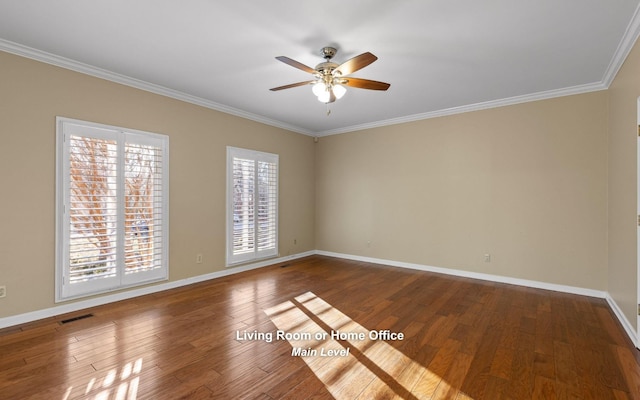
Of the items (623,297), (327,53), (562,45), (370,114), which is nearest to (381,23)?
(327,53)

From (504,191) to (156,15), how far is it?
192 inches

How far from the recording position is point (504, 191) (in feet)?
14.9

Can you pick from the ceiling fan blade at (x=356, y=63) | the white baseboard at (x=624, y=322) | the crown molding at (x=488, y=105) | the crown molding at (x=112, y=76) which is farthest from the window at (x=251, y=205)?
the white baseboard at (x=624, y=322)

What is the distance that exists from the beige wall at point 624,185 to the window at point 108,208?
5.29m

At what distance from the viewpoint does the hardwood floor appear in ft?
6.66

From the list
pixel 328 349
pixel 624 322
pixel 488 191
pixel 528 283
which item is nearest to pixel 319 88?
pixel 328 349

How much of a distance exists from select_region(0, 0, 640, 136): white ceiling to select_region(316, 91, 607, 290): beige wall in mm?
580

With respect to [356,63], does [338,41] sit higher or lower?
higher

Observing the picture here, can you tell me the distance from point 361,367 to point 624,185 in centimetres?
328

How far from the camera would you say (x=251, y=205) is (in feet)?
17.5

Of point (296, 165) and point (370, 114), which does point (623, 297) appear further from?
point (296, 165)

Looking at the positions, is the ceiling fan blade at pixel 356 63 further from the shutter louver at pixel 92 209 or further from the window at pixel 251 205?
the shutter louver at pixel 92 209

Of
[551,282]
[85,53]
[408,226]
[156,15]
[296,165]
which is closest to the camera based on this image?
[156,15]

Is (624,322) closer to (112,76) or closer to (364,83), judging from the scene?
(364,83)
